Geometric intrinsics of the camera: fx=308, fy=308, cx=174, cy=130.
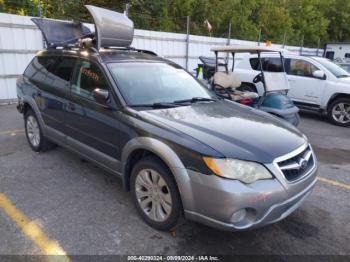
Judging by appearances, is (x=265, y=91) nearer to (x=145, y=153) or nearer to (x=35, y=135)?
(x=145, y=153)

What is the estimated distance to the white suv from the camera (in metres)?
7.87

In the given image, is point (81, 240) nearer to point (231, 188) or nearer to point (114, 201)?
point (114, 201)

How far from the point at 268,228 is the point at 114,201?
5.58 feet

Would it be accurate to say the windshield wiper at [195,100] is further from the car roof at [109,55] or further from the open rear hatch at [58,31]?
the open rear hatch at [58,31]

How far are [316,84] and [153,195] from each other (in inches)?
264

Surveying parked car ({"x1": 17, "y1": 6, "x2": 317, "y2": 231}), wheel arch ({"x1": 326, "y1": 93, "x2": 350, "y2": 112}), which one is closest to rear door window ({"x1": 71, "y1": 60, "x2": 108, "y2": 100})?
parked car ({"x1": 17, "y1": 6, "x2": 317, "y2": 231})

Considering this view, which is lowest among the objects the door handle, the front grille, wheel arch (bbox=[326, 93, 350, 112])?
wheel arch (bbox=[326, 93, 350, 112])

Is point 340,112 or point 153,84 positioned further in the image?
point 340,112

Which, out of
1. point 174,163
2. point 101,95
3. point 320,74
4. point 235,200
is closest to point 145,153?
point 174,163

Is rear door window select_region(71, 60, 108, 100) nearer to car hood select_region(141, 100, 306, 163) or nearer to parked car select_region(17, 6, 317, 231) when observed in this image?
parked car select_region(17, 6, 317, 231)

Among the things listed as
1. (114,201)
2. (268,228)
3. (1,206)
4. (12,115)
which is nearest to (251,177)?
(268,228)

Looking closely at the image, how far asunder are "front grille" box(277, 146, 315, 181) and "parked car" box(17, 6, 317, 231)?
0.03ft

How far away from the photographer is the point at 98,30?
13.2 ft

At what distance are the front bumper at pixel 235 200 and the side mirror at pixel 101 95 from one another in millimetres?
1312
